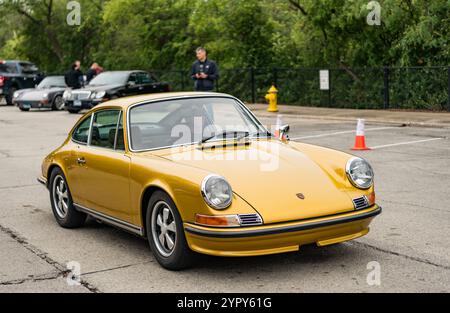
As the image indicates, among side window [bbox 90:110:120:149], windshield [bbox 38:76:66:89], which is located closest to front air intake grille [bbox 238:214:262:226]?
side window [bbox 90:110:120:149]

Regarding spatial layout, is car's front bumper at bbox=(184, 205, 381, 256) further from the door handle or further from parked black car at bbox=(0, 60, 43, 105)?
parked black car at bbox=(0, 60, 43, 105)

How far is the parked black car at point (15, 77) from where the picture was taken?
33688mm

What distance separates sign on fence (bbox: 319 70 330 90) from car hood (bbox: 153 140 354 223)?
1857cm

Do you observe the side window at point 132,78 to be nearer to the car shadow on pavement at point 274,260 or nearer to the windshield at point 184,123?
the windshield at point 184,123

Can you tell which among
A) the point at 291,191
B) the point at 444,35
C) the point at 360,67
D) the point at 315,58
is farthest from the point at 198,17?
the point at 291,191

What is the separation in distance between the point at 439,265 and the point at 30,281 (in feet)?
10.3

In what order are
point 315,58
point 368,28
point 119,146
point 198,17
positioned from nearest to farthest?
point 119,146
point 368,28
point 315,58
point 198,17

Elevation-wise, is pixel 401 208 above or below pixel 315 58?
below

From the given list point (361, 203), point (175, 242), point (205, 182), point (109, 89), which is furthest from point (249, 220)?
point (109, 89)

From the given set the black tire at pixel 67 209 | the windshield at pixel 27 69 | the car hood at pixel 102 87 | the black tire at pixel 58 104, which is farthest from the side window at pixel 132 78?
the black tire at pixel 67 209

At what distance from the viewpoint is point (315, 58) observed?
25.8 metres

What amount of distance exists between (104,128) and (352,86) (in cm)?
1790

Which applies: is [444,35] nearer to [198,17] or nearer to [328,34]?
[328,34]
